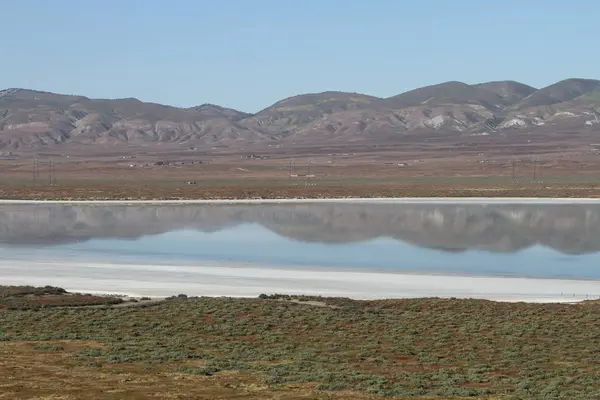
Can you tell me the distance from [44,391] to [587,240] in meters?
50.3

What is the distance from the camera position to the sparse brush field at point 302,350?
70.7 ft

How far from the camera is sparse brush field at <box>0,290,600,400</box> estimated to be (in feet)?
70.7

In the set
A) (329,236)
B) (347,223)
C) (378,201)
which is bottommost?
(329,236)

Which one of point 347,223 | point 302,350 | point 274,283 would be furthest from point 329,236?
point 302,350

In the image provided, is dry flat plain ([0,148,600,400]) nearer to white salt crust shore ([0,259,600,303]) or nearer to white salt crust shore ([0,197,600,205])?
white salt crust shore ([0,259,600,303])

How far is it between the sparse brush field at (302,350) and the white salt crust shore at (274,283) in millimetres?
4324

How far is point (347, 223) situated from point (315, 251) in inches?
820

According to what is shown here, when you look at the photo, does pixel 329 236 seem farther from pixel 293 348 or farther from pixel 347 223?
pixel 293 348

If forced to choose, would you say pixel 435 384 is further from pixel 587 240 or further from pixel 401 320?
pixel 587 240

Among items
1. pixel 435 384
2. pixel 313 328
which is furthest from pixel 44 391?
pixel 313 328

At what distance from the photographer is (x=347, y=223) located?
80.7 metres

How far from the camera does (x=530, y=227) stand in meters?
75.2

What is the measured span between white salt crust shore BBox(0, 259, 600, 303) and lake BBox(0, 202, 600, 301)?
59 mm

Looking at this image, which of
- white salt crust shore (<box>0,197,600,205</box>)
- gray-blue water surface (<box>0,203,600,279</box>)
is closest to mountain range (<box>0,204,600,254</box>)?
gray-blue water surface (<box>0,203,600,279</box>)
